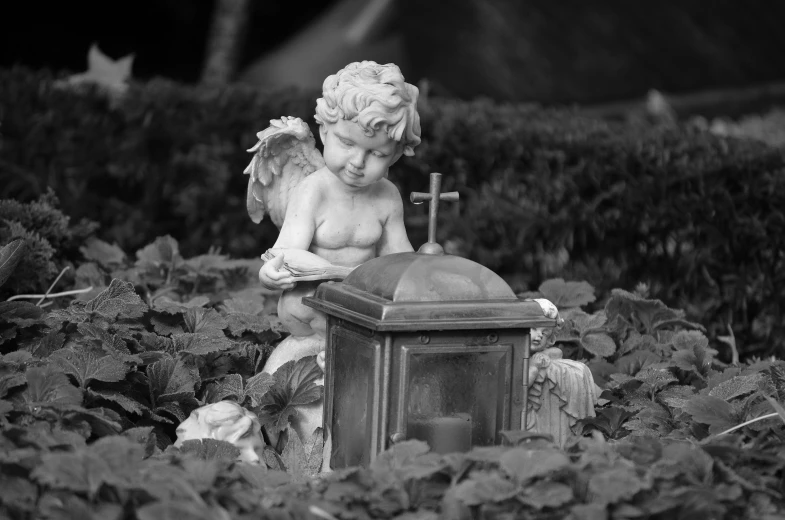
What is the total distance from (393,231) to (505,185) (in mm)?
2477

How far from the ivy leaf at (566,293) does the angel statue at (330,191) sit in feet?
3.38

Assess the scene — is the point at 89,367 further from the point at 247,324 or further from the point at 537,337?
the point at 537,337

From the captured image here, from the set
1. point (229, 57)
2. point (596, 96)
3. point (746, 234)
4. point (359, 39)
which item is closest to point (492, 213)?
point (746, 234)

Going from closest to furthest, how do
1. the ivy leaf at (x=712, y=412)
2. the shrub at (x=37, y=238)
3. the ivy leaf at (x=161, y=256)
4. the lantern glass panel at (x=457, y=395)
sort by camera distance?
the lantern glass panel at (x=457, y=395)
the ivy leaf at (x=712, y=412)
the shrub at (x=37, y=238)
the ivy leaf at (x=161, y=256)

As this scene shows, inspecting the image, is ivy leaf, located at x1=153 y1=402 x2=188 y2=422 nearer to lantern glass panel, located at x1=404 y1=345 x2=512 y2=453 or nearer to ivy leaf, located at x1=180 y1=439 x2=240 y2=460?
ivy leaf, located at x1=180 y1=439 x2=240 y2=460

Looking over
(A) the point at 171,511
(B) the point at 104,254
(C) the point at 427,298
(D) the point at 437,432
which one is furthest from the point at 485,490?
(B) the point at 104,254

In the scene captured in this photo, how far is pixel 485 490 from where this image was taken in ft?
9.65

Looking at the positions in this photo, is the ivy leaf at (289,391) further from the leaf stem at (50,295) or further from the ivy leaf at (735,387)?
the ivy leaf at (735,387)

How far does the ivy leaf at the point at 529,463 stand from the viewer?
2.97 metres

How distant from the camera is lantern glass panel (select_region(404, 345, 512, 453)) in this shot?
340 cm

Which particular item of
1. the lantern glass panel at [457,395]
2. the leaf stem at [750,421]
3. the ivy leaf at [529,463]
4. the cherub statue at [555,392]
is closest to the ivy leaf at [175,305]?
the lantern glass panel at [457,395]

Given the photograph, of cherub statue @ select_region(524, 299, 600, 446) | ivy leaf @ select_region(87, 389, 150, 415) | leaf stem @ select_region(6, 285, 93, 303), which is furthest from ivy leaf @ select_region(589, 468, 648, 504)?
leaf stem @ select_region(6, 285, 93, 303)

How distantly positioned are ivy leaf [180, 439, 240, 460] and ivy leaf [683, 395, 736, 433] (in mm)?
1393

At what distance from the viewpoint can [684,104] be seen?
12.9 m
